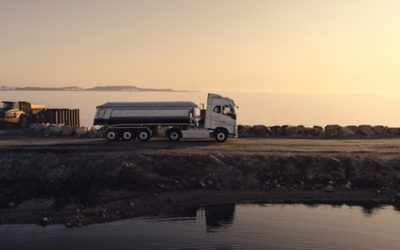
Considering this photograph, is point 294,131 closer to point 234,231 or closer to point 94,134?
point 94,134

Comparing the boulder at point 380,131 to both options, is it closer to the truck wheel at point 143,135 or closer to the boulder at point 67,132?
the truck wheel at point 143,135

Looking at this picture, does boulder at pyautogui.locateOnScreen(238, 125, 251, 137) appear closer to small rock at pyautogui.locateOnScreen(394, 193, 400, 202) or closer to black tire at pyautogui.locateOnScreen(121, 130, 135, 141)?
black tire at pyautogui.locateOnScreen(121, 130, 135, 141)

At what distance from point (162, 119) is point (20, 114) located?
68.9 feet

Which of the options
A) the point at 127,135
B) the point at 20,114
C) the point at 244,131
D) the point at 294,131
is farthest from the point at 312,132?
the point at 20,114

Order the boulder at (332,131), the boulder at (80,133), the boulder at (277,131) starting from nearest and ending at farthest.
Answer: the boulder at (80,133), the boulder at (332,131), the boulder at (277,131)

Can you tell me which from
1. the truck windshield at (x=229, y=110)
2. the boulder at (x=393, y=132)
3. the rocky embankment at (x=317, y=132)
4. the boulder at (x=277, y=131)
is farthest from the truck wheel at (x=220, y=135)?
the boulder at (x=393, y=132)

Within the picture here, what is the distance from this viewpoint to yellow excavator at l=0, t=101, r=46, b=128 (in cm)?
4907

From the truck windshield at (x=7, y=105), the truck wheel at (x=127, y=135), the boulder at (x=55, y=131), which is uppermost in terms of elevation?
the truck windshield at (x=7, y=105)

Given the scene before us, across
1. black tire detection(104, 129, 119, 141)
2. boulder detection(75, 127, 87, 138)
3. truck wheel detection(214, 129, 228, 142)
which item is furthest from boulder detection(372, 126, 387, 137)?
boulder detection(75, 127, 87, 138)

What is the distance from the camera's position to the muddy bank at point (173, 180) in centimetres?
2505

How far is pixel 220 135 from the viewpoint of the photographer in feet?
122

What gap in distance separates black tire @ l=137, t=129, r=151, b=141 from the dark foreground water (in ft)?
43.1

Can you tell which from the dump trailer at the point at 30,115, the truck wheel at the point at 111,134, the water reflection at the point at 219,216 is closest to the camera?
the water reflection at the point at 219,216

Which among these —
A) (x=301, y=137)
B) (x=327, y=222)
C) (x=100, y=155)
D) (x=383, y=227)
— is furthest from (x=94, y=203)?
(x=301, y=137)
